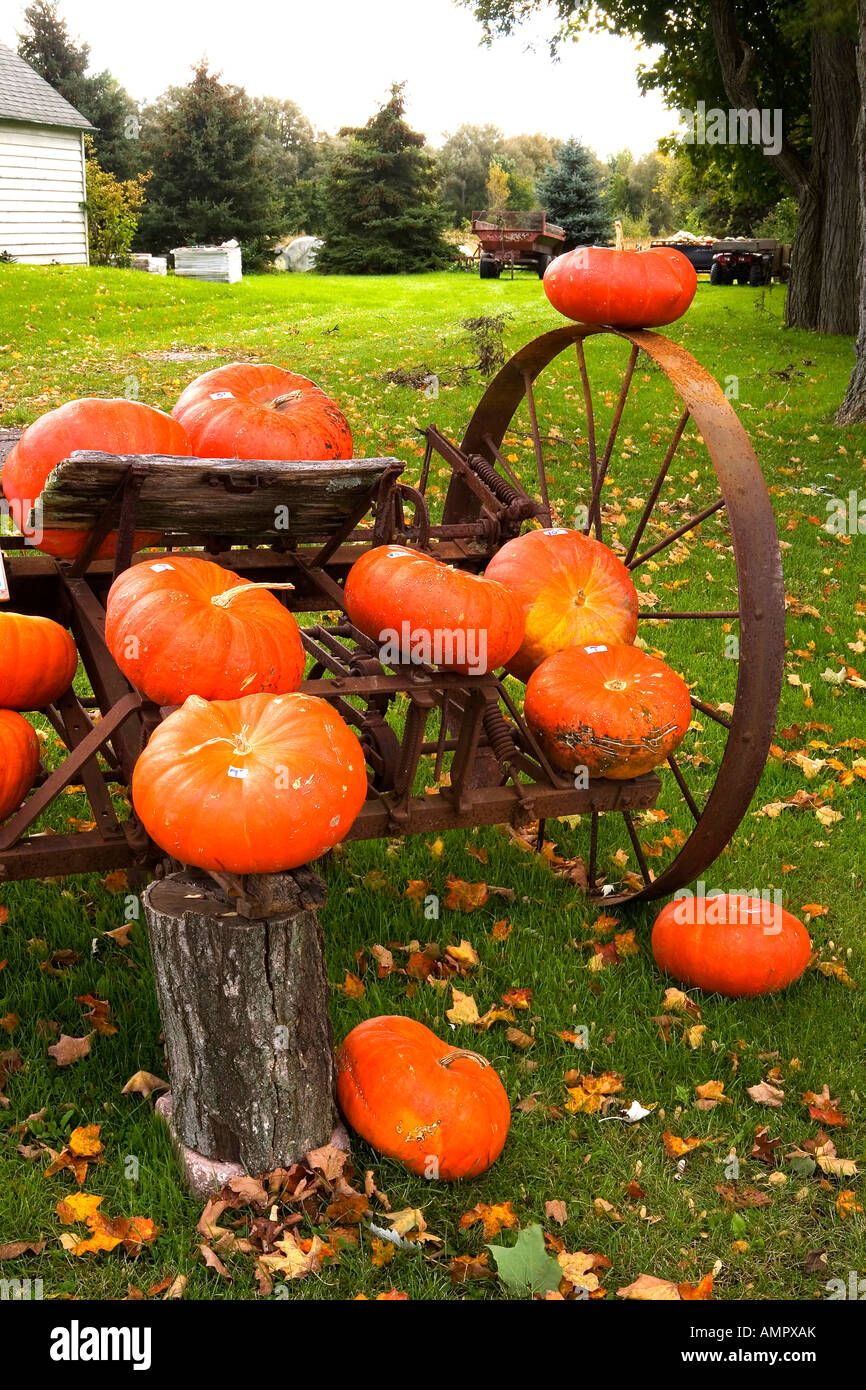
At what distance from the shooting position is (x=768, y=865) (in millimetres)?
4641

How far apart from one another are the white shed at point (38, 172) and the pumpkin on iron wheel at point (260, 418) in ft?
77.8

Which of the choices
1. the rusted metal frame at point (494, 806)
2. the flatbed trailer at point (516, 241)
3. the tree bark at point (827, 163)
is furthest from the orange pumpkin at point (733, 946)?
the flatbed trailer at point (516, 241)

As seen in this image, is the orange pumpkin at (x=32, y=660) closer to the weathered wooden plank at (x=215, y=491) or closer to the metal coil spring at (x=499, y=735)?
the weathered wooden plank at (x=215, y=491)

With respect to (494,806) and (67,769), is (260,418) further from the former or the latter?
(494,806)

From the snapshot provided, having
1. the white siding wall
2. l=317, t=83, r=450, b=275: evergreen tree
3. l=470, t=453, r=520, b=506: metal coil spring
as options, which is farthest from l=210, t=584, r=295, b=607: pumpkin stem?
l=317, t=83, r=450, b=275: evergreen tree

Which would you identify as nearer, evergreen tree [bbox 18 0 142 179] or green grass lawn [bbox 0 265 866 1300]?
green grass lawn [bbox 0 265 866 1300]

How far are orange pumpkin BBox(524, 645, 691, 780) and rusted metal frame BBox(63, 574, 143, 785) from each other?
1309 millimetres

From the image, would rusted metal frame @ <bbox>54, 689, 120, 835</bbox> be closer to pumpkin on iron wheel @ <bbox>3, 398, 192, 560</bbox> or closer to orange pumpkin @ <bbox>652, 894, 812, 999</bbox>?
pumpkin on iron wheel @ <bbox>3, 398, 192, 560</bbox>

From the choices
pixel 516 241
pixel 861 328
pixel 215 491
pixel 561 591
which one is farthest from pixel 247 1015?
pixel 516 241

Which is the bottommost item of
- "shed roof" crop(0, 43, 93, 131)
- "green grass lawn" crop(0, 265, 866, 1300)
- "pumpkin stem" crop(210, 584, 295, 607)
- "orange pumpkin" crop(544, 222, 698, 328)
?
"green grass lawn" crop(0, 265, 866, 1300)

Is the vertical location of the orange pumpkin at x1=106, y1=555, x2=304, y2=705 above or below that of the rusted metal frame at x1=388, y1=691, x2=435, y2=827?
above

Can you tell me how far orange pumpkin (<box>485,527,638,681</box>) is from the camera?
4004 mm

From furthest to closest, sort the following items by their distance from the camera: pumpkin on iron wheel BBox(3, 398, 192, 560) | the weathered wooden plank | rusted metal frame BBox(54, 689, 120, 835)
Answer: pumpkin on iron wheel BBox(3, 398, 192, 560)
rusted metal frame BBox(54, 689, 120, 835)
the weathered wooden plank

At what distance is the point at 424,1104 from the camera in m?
2.96
